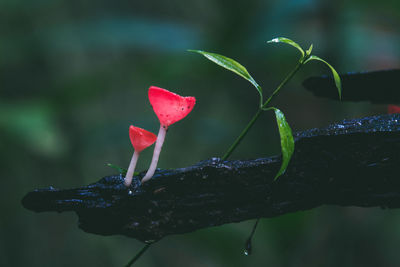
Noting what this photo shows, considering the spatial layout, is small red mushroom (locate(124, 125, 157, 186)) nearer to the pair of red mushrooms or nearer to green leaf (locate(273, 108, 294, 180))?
the pair of red mushrooms

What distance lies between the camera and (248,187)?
21.5 inches

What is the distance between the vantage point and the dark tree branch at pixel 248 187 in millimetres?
538

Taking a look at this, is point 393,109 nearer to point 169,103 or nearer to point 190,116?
point 169,103

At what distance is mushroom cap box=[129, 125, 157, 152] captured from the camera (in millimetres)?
491

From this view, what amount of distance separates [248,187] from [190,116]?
5.88ft

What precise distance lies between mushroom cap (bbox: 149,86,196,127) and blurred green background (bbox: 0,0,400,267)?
1059 millimetres

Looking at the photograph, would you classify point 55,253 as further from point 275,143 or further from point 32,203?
point 32,203

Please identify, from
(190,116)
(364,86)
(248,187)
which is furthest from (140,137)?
(190,116)

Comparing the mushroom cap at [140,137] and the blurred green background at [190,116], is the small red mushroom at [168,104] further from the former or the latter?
the blurred green background at [190,116]

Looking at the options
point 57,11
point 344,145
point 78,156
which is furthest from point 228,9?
point 57,11

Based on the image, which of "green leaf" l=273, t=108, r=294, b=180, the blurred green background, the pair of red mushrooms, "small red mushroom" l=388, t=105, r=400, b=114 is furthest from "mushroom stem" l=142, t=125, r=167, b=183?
the blurred green background

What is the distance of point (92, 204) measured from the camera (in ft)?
1.76

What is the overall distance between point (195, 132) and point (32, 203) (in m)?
1.46

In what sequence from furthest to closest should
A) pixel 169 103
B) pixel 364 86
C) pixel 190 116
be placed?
1. pixel 190 116
2. pixel 364 86
3. pixel 169 103
